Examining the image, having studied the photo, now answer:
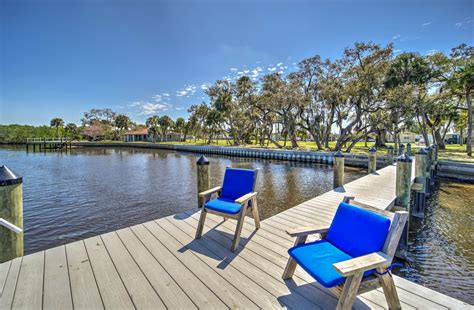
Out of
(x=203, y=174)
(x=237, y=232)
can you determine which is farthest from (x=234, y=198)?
(x=203, y=174)

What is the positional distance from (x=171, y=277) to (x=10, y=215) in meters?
2.07

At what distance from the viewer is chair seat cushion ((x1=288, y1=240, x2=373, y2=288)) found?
1.70m

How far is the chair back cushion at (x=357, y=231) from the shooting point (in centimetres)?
186

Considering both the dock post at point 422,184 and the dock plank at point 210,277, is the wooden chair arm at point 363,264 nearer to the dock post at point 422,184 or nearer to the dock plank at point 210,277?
the dock plank at point 210,277

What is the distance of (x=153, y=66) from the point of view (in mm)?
22422

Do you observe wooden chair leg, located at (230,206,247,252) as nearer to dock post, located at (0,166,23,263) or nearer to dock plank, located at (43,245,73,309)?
dock plank, located at (43,245,73,309)

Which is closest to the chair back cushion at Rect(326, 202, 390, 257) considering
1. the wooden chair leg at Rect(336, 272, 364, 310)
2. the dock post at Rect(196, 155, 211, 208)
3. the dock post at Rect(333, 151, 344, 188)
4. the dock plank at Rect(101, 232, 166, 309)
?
the wooden chair leg at Rect(336, 272, 364, 310)

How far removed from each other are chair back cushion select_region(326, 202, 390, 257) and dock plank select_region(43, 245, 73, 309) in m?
2.57

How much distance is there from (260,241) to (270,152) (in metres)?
19.1

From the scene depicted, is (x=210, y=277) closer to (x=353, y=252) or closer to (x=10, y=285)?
(x=353, y=252)

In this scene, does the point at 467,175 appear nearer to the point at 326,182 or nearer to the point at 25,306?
the point at 326,182

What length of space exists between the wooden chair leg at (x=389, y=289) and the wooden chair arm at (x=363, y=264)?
0.44 ft

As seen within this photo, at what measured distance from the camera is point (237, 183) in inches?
145

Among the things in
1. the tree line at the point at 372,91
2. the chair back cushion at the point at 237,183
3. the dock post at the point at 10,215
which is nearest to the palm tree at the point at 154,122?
the tree line at the point at 372,91
